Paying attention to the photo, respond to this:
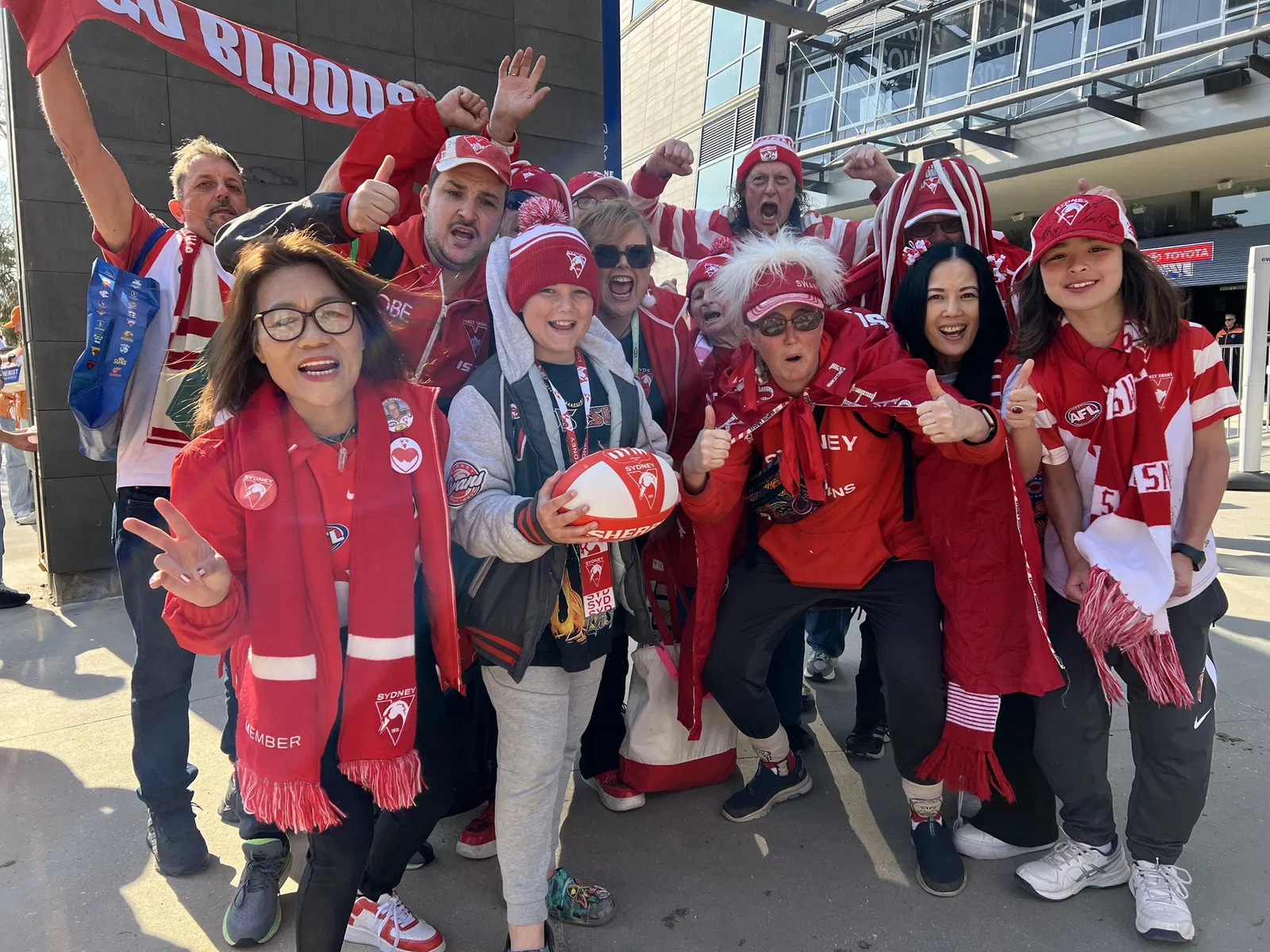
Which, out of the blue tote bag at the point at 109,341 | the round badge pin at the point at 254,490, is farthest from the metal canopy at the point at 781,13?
the round badge pin at the point at 254,490

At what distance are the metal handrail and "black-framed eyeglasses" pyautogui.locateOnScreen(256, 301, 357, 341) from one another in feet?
42.4

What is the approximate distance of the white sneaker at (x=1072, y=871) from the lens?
91.6 inches

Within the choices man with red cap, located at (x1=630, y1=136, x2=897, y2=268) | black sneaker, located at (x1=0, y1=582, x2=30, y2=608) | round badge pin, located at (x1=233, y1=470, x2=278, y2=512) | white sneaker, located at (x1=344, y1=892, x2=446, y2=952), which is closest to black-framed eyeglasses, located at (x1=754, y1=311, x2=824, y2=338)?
man with red cap, located at (x1=630, y1=136, x2=897, y2=268)

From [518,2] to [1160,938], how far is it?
668 centimetres

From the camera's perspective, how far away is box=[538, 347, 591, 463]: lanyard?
83.4 inches

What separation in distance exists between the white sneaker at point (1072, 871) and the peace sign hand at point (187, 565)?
2.39 m

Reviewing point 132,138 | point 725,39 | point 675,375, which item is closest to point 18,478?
point 132,138

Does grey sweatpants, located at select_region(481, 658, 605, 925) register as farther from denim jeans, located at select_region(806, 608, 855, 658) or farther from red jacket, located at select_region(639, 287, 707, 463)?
denim jeans, located at select_region(806, 608, 855, 658)

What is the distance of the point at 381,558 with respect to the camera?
73.4 inches

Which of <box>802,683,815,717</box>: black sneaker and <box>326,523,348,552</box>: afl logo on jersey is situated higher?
<box>326,523,348,552</box>: afl logo on jersey

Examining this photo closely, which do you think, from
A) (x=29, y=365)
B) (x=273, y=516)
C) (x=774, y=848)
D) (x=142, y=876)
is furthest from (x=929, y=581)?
(x=29, y=365)

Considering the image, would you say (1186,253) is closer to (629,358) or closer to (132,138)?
(629,358)

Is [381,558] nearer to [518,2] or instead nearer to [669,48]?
[518,2]

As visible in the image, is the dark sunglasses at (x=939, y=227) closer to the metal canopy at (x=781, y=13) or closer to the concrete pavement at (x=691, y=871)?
the concrete pavement at (x=691, y=871)
